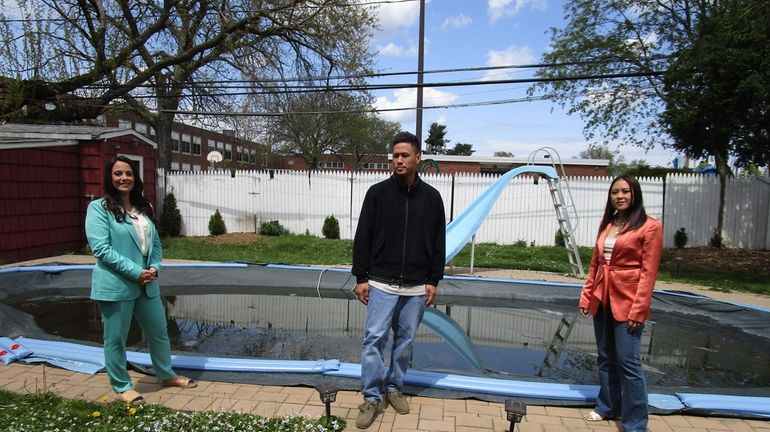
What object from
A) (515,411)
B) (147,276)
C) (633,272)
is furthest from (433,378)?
(147,276)

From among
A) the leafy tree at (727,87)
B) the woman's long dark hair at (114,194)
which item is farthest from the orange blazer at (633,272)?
the leafy tree at (727,87)

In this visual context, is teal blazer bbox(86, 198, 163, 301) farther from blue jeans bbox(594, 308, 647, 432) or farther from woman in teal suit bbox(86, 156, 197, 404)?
blue jeans bbox(594, 308, 647, 432)

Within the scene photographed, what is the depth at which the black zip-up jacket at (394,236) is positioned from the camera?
295 cm

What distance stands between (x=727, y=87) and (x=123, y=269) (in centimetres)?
1037

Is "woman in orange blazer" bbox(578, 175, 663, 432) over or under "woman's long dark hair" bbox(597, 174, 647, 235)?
under

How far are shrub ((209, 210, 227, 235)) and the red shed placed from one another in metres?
2.88

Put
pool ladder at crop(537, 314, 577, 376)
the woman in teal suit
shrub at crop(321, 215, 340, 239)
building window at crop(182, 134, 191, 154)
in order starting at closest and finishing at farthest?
the woman in teal suit
pool ladder at crop(537, 314, 577, 376)
shrub at crop(321, 215, 340, 239)
building window at crop(182, 134, 191, 154)

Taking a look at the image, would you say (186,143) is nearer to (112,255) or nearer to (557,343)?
(557,343)

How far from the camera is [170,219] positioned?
13.5 metres

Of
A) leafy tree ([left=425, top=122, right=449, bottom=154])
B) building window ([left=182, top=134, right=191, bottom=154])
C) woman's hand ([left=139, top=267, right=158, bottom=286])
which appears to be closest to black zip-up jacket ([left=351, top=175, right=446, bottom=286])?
woman's hand ([left=139, top=267, right=158, bottom=286])

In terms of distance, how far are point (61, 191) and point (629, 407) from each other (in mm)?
11619

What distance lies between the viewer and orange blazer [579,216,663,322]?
2676 mm

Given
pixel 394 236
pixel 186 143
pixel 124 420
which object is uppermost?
pixel 186 143

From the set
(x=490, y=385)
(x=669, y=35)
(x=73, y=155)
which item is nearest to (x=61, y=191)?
(x=73, y=155)
